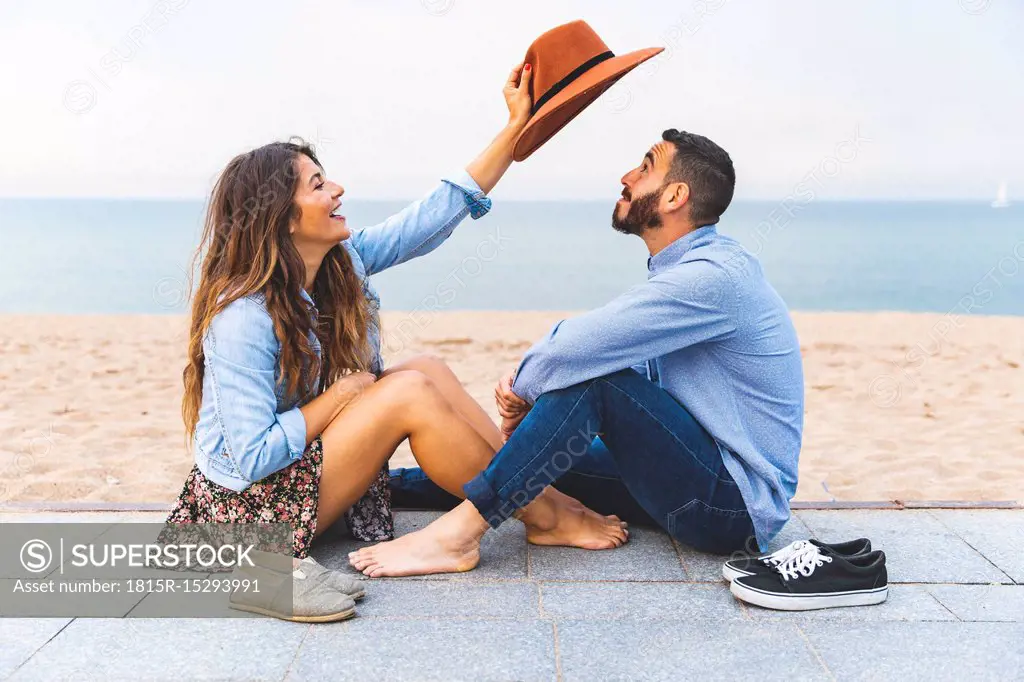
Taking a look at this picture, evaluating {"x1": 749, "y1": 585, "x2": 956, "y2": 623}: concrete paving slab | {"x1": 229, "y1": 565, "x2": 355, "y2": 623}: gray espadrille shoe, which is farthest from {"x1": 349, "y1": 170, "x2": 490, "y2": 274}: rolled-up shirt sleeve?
{"x1": 749, "y1": 585, "x2": 956, "y2": 623}: concrete paving slab

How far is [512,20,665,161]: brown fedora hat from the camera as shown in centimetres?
289

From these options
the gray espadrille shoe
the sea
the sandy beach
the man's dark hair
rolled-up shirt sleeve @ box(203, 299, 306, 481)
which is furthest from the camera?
the sea

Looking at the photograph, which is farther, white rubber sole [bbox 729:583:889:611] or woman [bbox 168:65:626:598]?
woman [bbox 168:65:626:598]

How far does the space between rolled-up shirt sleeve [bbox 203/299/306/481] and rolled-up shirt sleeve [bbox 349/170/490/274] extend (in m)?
0.66

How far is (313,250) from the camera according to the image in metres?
2.91

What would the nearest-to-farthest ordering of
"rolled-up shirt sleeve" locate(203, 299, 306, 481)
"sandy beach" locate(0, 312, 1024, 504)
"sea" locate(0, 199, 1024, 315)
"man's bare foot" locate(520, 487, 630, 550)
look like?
"rolled-up shirt sleeve" locate(203, 299, 306, 481) → "man's bare foot" locate(520, 487, 630, 550) → "sandy beach" locate(0, 312, 1024, 504) → "sea" locate(0, 199, 1024, 315)

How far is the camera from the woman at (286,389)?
8.72 feet

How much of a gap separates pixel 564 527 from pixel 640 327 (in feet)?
2.59

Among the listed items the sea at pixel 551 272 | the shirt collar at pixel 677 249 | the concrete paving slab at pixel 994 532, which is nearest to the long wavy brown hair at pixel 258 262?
the shirt collar at pixel 677 249

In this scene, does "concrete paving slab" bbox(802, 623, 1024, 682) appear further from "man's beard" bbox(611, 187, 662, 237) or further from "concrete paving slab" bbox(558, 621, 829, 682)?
"man's beard" bbox(611, 187, 662, 237)

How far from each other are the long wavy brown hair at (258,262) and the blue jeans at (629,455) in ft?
2.13

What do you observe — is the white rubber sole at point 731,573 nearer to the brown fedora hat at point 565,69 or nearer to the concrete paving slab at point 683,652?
the concrete paving slab at point 683,652

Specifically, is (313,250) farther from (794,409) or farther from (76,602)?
(794,409)

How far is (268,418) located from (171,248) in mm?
32220
